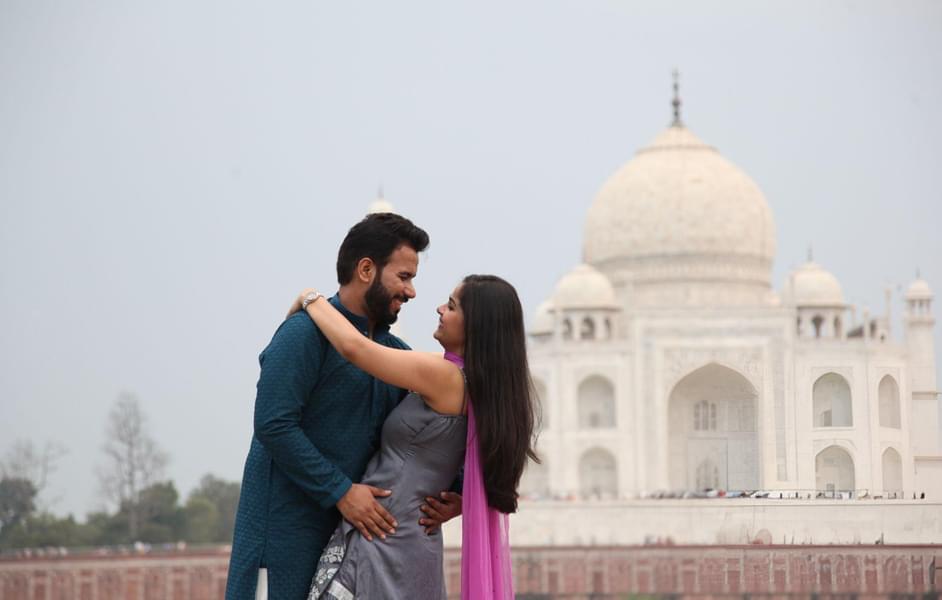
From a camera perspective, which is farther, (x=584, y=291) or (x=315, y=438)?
(x=584, y=291)

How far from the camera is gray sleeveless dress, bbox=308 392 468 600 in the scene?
335 centimetres

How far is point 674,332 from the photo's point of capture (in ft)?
78.0

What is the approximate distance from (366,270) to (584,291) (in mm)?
21875

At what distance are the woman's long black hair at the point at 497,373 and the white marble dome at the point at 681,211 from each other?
23.4 metres

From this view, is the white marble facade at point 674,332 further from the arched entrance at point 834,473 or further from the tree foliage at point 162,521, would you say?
the arched entrance at point 834,473

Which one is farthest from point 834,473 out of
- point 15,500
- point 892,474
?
point 15,500

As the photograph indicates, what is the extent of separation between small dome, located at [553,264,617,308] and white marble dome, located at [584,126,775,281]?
156 cm

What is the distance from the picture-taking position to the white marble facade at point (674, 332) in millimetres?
22781

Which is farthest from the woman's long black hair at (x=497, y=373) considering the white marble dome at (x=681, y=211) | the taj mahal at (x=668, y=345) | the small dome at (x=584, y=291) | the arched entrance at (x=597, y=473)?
the white marble dome at (x=681, y=211)

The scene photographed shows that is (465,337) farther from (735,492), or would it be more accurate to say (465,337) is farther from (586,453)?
(586,453)

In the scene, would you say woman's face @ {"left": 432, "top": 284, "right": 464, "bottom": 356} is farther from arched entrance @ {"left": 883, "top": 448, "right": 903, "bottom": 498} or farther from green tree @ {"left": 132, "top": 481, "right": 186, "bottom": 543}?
green tree @ {"left": 132, "top": 481, "right": 186, "bottom": 543}

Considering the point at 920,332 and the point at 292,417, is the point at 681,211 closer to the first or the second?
the point at 920,332

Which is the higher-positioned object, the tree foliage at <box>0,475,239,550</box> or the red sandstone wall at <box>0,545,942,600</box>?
the tree foliage at <box>0,475,239,550</box>

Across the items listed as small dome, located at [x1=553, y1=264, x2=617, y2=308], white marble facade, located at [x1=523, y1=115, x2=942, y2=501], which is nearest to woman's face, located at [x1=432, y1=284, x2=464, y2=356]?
white marble facade, located at [x1=523, y1=115, x2=942, y2=501]
